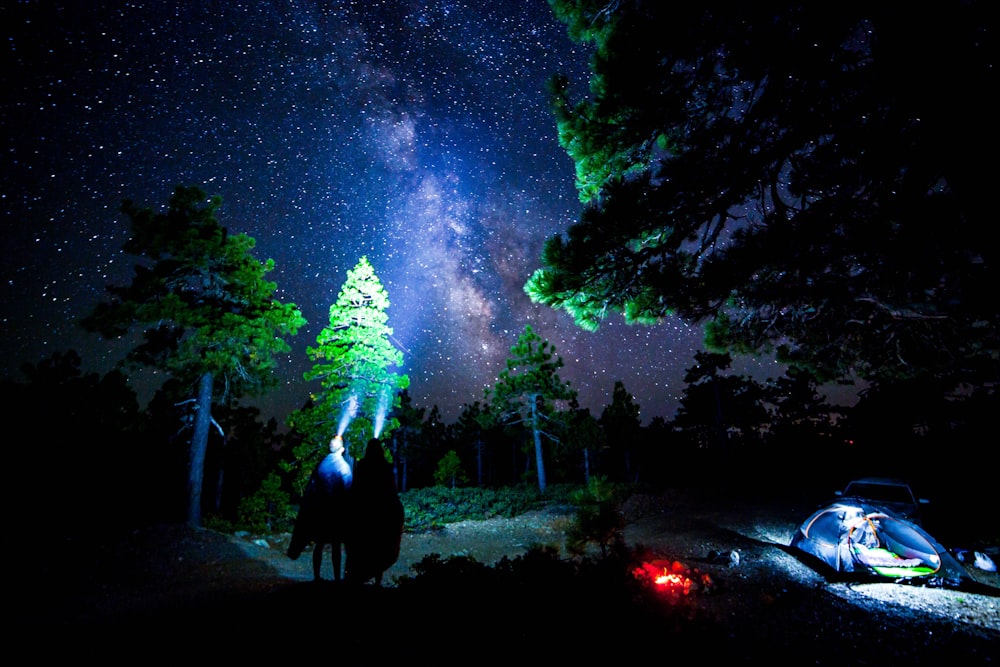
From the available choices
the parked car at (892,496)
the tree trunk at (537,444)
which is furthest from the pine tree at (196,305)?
the parked car at (892,496)

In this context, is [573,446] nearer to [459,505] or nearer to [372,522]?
[459,505]

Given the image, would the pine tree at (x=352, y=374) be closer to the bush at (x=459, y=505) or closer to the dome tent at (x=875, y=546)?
the bush at (x=459, y=505)

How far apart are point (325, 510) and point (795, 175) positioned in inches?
315

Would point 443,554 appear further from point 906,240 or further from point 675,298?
point 906,240

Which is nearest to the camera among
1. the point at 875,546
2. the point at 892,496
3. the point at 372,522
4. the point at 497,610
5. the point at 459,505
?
the point at 497,610

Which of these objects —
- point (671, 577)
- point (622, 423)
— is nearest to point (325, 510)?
point (671, 577)

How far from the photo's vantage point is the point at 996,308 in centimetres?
399

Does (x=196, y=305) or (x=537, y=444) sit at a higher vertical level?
(x=196, y=305)

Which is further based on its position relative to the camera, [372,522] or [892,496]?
[892,496]

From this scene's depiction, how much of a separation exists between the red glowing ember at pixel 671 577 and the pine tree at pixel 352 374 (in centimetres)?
1169

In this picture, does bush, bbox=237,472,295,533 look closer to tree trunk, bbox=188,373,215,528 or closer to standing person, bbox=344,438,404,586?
tree trunk, bbox=188,373,215,528

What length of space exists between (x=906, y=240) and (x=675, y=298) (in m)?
2.41

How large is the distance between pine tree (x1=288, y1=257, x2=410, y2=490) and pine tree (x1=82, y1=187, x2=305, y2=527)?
7.56ft

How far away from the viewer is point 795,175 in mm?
5273
